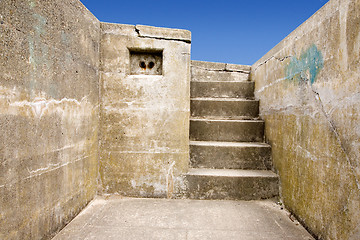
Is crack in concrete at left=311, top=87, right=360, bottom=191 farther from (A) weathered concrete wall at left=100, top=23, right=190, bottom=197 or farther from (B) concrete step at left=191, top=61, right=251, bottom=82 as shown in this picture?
(B) concrete step at left=191, top=61, right=251, bottom=82

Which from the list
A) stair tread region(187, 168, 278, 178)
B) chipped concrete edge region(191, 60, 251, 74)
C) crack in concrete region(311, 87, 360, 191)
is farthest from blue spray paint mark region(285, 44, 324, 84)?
chipped concrete edge region(191, 60, 251, 74)

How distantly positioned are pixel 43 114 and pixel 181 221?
1.39m

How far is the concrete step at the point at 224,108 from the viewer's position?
3037 millimetres

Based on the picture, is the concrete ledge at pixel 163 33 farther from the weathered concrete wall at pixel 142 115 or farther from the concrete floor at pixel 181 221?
the concrete floor at pixel 181 221

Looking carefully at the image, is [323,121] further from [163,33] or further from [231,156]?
[163,33]

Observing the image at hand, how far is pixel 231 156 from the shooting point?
2.55 m

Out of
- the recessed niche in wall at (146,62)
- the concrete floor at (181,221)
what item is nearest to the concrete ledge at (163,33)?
the recessed niche in wall at (146,62)

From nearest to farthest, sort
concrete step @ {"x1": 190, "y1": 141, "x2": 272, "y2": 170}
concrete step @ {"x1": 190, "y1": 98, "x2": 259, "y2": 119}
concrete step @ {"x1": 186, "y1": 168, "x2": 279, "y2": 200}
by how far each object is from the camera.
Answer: concrete step @ {"x1": 186, "y1": 168, "x2": 279, "y2": 200} < concrete step @ {"x1": 190, "y1": 141, "x2": 272, "y2": 170} < concrete step @ {"x1": 190, "y1": 98, "x2": 259, "y2": 119}

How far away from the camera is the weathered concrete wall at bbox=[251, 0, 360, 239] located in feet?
4.24

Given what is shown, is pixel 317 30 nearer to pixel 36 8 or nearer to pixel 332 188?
pixel 332 188

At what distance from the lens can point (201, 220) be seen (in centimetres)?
187

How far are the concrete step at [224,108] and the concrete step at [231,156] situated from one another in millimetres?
621

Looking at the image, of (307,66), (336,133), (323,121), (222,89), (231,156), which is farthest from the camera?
(222,89)

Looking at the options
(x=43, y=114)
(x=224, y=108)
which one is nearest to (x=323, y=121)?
(x=224, y=108)
